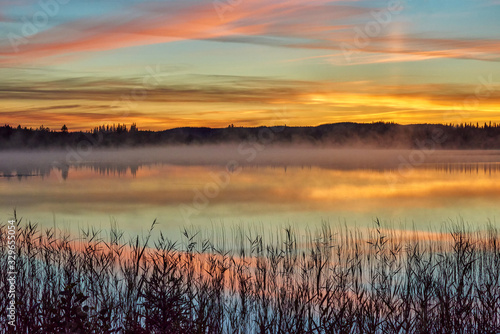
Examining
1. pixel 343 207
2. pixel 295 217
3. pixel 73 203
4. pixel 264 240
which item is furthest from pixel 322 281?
pixel 73 203

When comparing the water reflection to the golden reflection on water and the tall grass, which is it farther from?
the tall grass

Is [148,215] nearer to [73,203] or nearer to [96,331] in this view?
[73,203]

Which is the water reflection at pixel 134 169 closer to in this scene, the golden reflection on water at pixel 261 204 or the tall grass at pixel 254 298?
the golden reflection on water at pixel 261 204

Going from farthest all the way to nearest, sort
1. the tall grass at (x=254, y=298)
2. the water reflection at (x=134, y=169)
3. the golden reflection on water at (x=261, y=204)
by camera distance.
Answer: the water reflection at (x=134, y=169) < the golden reflection on water at (x=261, y=204) < the tall grass at (x=254, y=298)

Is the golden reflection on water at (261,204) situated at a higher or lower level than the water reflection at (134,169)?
lower

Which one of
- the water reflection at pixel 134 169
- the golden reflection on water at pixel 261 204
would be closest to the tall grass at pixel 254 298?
the golden reflection on water at pixel 261 204

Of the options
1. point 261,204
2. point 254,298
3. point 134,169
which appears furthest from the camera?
point 134,169

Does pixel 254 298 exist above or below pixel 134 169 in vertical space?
below

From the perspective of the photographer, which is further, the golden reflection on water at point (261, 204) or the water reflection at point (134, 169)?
the water reflection at point (134, 169)

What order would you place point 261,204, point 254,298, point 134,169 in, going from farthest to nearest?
point 134,169 < point 261,204 < point 254,298

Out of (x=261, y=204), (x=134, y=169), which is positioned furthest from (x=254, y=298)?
(x=134, y=169)

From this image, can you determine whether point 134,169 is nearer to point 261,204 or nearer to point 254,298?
point 261,204

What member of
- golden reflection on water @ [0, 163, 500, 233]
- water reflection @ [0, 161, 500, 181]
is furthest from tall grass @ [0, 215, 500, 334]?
water reflection @ [0, 161, 500, 181]

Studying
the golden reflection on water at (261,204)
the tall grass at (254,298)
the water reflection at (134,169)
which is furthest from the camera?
the water reflection at (134,169)
